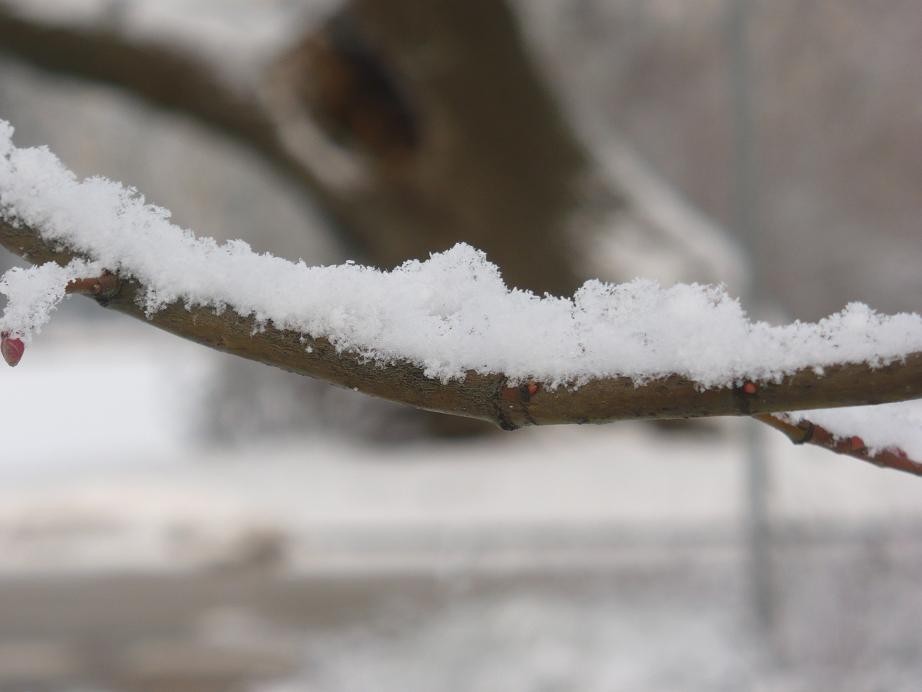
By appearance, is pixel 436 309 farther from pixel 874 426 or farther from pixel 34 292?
pixel 874 426

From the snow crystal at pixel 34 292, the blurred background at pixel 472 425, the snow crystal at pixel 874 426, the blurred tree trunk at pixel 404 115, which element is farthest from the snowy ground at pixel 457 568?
the snow crystal at pixel 34 292

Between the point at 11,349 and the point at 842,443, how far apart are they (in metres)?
0.87

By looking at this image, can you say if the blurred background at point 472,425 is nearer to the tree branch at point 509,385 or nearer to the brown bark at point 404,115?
the brown bark at point 404,115

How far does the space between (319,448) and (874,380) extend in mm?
8141

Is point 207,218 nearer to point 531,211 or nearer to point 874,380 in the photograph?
point 531,211

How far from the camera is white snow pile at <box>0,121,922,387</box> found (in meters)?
1.12

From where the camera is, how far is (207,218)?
10203 mm

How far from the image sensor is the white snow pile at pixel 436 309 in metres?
1.12

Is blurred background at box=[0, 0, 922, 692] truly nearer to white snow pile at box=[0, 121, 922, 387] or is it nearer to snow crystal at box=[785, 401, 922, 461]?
snow crystal at box=[785, 401, 922, 461]

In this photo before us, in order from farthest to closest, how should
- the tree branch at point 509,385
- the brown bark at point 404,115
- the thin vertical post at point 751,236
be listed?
the brown bark at point 404,115, the thin vertical post at point 751,236, the tree branch at point 509,385

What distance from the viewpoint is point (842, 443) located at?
1.27m

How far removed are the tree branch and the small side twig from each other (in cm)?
14

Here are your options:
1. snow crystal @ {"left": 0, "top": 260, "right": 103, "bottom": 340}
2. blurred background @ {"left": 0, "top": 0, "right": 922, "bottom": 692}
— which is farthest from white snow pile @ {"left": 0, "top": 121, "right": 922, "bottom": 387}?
blurred background @ {"left": 0, "top": 0, "right": 922, "bottom": 692}

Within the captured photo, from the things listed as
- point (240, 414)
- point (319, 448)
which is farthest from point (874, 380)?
point (240, 414)
